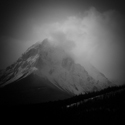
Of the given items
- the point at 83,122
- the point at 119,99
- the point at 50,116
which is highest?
the point at 50,116

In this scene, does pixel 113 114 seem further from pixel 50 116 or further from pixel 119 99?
pixel 50 116

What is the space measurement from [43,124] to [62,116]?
48.7ft

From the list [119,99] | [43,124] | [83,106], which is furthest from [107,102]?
[43,124]

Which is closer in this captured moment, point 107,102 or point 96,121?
point 96,121

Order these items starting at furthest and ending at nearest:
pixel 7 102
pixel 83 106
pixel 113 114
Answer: pixel 7 102
pixel 83 106
pixel 113 114

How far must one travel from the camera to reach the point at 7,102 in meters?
195

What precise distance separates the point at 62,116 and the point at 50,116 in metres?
7.96

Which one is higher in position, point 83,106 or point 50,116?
point 50,116

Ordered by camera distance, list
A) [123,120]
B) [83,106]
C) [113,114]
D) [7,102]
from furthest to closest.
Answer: [7,102] → [83,106] → [113,114] → [123,120]

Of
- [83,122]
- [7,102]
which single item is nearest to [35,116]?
[83,122]

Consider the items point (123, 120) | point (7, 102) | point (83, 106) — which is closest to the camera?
point (123, 120)

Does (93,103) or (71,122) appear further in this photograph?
(93,103)

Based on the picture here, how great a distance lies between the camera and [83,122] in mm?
69188

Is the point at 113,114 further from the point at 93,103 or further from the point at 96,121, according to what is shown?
the point at 93,103
